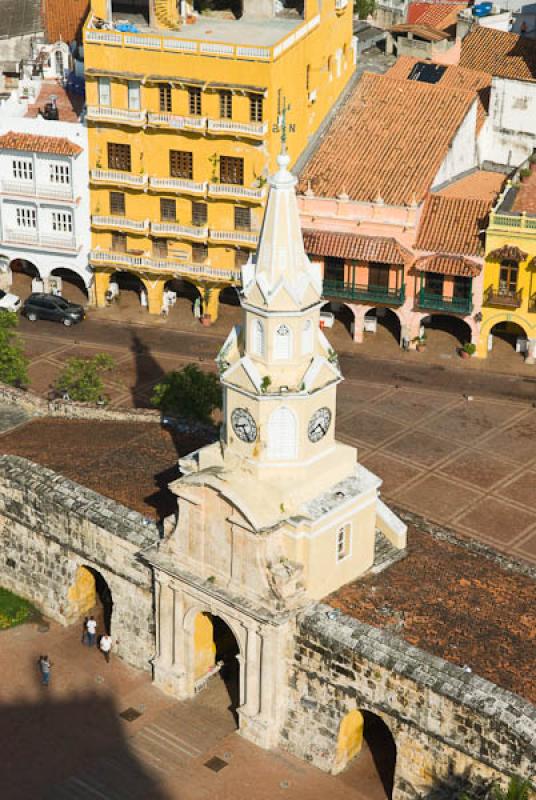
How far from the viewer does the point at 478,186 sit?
97750mm

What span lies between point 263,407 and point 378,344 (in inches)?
1498

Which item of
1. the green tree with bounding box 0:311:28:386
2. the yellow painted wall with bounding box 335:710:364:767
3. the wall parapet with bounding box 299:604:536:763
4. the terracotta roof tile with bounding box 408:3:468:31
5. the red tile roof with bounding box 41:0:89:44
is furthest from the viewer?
the terracotta roof tile with bounding box 408:3:468:31

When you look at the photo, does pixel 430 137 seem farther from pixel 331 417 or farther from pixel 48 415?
pixel 331 417

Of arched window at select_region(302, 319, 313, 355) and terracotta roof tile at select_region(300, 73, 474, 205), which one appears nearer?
arched window at select_region(302, 319, 313, 355)

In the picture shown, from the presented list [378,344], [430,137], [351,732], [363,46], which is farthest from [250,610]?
[363,46]

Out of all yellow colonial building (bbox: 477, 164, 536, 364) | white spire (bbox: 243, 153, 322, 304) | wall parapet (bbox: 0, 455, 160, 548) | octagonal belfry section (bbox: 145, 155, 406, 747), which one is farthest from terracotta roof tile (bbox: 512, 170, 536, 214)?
white spire (bbox: 243, 153, 322, 304)

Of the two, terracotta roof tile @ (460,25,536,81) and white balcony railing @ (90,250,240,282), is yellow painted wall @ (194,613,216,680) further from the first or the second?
terracotta roof tile @ (460,25,536,81)

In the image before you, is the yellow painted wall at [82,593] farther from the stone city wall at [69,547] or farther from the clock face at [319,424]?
the clock face at [319,424]

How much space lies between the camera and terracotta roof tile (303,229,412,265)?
91000 millimetres

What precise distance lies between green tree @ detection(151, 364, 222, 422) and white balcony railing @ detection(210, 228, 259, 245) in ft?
60.0

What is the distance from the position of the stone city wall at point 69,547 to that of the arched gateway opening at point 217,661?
7.84 feet

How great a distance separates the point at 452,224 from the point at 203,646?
37418 mm

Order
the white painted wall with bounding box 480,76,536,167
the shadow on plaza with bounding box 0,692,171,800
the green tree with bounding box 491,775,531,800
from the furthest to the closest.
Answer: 1. the white painted wall with bounding box 480,76,536,167
2. the shadow on plaza with bounding box 0,692,171,800
3. the green tree with bounding box 491,775,531,800

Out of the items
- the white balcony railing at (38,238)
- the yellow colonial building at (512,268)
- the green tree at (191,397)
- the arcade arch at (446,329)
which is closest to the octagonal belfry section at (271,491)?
the green tree at (191,397)
